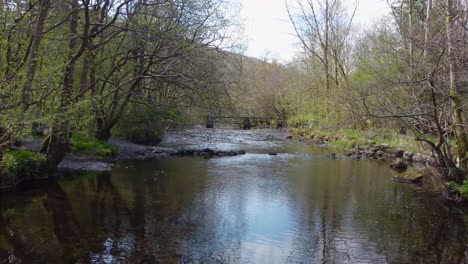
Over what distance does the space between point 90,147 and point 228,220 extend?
38.2ft

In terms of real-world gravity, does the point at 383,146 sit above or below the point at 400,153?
above

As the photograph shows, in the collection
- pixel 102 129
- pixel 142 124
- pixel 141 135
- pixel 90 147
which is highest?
pixel 142 124

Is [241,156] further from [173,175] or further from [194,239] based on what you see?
[194,239]

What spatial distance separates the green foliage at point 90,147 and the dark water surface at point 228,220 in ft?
11.0

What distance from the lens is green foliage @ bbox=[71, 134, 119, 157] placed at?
20.0 m

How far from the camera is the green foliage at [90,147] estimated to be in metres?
20.0

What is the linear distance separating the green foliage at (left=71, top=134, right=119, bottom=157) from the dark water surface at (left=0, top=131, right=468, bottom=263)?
3.36 m

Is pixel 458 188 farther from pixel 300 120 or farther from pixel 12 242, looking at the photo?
pixel 300 120

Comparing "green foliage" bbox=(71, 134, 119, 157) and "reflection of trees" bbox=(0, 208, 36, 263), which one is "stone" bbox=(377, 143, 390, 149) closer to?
"green foliage" bbox=(71, 134, 119, 157)

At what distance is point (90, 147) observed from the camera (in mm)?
20328

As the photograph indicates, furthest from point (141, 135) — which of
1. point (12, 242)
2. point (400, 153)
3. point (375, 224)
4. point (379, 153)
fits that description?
point (375, 224)

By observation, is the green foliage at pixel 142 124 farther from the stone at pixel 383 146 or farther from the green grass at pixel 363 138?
the stone at pixel 383 146

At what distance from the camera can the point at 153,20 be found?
1756 cm

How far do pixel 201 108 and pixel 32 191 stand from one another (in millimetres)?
8851
